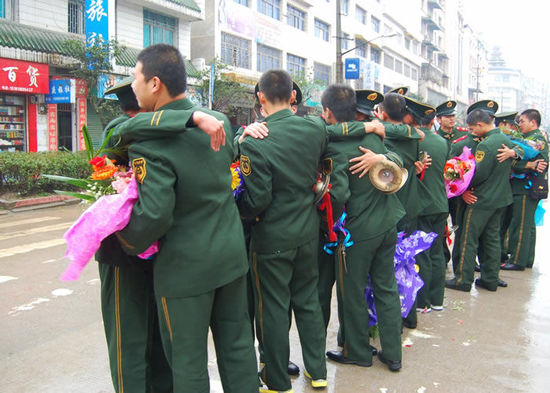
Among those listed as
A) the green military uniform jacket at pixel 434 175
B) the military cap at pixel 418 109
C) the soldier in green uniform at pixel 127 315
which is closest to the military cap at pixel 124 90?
the soldier in green uniform at pixel 127 315

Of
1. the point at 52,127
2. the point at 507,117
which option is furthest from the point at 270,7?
the point at 507,117

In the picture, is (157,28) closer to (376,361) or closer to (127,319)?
(376,361)

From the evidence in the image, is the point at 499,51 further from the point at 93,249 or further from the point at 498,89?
the point at 93,249

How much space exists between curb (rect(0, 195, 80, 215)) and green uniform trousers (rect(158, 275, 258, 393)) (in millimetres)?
8478

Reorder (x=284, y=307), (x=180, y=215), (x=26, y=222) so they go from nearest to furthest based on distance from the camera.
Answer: (x=180, y=215) → (x=284, y=307) → (x=26, y=222)

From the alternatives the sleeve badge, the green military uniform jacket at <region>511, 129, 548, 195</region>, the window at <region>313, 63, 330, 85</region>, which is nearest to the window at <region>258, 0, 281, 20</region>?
the window at <region>313, 63, 330, 85</region>

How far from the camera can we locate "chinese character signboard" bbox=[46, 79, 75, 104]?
47.7ft

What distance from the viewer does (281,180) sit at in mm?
2799

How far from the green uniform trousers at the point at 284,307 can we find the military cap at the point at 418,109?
171cm

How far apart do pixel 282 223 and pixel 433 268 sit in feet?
7.38

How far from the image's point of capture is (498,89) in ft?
374

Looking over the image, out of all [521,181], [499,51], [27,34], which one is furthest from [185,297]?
[499,51]

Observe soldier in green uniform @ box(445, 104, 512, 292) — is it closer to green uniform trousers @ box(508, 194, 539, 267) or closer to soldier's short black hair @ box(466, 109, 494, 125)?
soldier's short black hair @ box(466, 109, 494, 125)

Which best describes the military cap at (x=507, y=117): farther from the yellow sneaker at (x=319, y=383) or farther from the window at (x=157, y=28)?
the window at (x=157, y=28)
